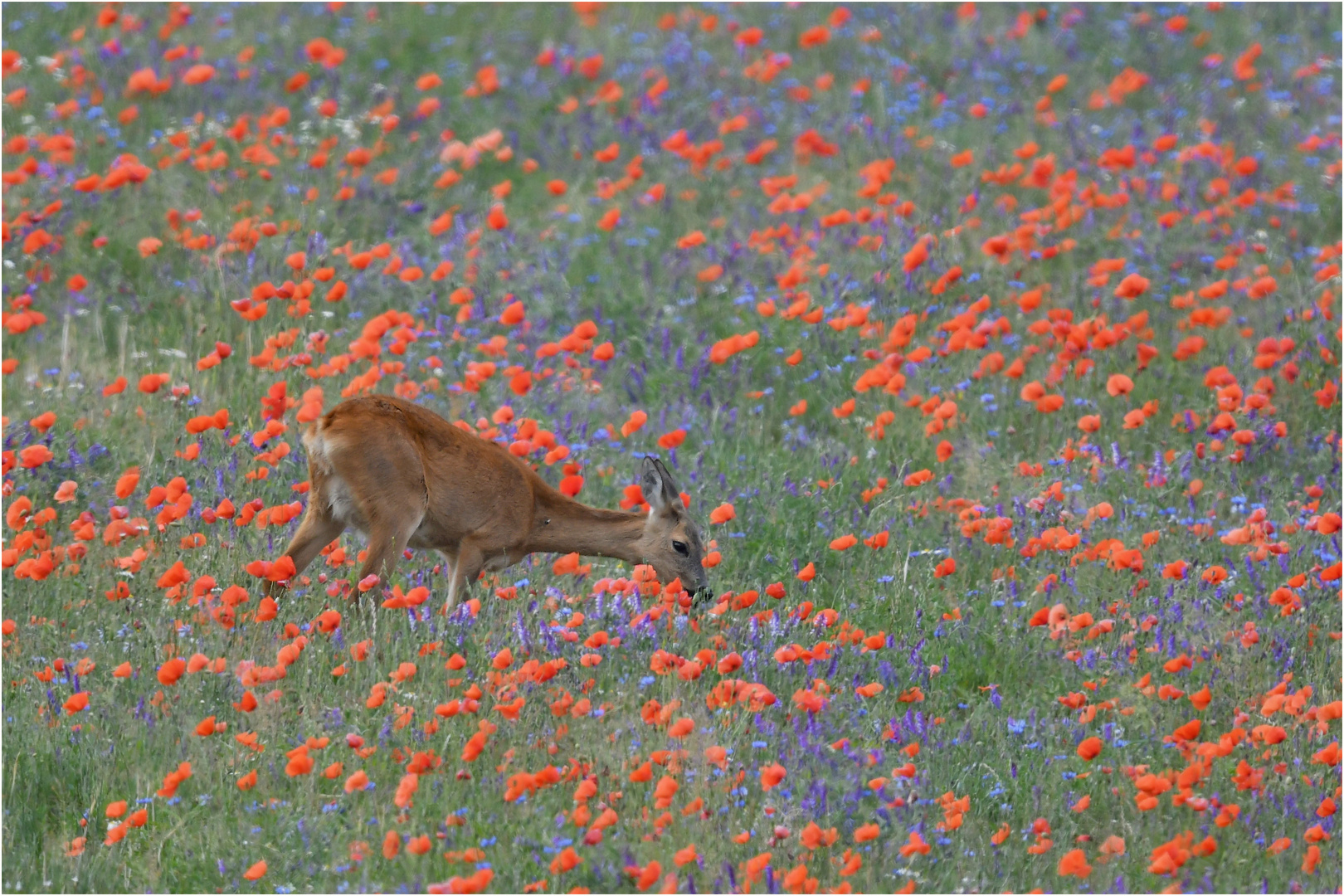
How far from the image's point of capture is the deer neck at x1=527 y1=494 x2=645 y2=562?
29.6 ft

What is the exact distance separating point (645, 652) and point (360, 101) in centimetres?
866

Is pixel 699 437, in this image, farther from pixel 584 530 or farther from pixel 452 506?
pixel 452 506

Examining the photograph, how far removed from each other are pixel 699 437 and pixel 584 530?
1188 millimetres

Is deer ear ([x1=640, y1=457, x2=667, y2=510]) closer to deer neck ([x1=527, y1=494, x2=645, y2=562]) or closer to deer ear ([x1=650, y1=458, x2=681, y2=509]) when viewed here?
deer ear ([x1=650, y1=458, x2=681, y2=509])

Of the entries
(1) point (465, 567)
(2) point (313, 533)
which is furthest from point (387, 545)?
(1) point (465, 567)

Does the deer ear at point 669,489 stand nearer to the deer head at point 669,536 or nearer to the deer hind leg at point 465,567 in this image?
the deer head at point 669,536

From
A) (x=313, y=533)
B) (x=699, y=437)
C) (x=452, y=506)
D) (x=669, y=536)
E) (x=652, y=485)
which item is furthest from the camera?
(x=699, y=437)

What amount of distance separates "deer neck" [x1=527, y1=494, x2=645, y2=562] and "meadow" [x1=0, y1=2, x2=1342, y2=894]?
274 mm

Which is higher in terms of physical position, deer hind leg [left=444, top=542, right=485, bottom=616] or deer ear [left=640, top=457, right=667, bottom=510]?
deer ear [left=640, top=457, right=667, bottom=510]

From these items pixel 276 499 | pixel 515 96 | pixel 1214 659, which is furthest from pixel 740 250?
pixel 1214 659

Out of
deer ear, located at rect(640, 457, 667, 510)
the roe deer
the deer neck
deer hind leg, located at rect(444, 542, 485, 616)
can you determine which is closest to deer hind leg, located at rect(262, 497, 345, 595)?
the roe deer

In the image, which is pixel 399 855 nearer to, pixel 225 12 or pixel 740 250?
pixel 740 250

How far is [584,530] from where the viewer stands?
358 inches

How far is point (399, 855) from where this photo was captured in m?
5.61
